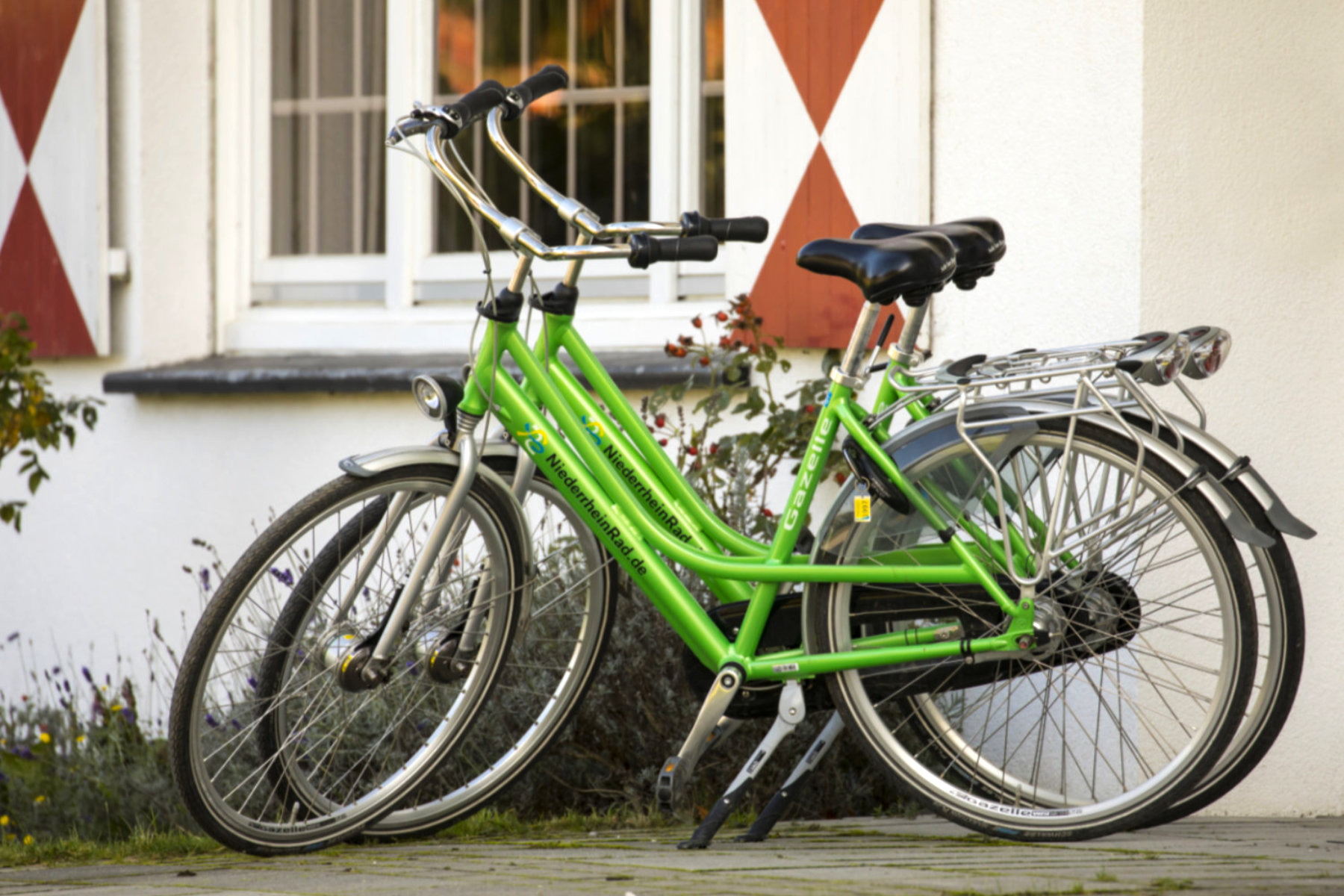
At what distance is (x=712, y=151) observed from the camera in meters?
4.15

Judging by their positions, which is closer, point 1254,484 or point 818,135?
point 1254,484

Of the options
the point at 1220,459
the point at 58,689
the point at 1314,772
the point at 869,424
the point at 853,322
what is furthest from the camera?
the point at 58,689

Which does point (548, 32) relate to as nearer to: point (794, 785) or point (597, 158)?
point (597, 158)

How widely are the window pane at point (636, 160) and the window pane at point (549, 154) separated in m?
0.21

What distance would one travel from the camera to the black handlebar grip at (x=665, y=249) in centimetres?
227

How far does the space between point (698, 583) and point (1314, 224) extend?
148 cm

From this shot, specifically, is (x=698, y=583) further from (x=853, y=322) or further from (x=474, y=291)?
(x=474, y=291)

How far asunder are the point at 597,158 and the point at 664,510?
204cm

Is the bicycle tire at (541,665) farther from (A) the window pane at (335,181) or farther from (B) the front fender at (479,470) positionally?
(A) the window pane at (335,181)

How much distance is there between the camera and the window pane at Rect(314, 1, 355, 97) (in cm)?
468

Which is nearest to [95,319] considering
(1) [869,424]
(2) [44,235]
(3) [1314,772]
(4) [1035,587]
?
(2) [44,235]

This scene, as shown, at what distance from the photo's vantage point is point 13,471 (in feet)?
15.1

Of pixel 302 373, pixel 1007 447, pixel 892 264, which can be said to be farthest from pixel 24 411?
pixel 1007 447

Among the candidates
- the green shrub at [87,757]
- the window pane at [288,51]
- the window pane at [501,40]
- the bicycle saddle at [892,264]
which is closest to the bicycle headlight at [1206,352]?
the bicycle saddle at [892,264]
